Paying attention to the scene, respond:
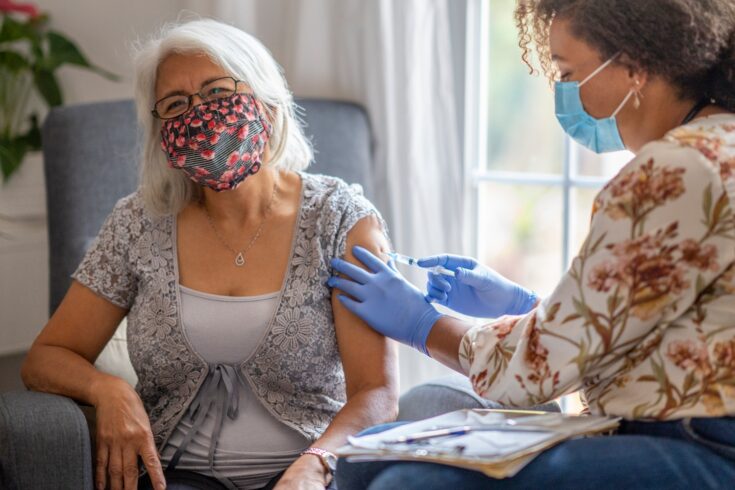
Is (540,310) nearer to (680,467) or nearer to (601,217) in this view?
(601,217)

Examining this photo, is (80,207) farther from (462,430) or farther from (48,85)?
(462,430)

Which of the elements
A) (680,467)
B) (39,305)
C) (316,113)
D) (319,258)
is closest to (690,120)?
(680,467)

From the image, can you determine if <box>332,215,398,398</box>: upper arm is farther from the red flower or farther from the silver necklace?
the red flower

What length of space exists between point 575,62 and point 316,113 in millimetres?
1090

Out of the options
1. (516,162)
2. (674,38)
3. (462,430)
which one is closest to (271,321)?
(462,430)

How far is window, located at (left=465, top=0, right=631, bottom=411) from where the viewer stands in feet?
8.29

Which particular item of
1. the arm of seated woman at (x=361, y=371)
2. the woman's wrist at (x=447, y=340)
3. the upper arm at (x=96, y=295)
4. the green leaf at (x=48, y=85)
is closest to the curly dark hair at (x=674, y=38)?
the woman's wrist at (x=447, y=340)

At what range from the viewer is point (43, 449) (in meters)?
1.73

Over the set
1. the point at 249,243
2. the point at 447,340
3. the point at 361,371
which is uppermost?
the point at 249,243

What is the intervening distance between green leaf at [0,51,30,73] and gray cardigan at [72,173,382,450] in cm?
118

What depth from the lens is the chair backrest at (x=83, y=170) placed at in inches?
90.7

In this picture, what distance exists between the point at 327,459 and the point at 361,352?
22cm

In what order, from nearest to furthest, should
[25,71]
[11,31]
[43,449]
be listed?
[43,449] < [11,31] < [25,71]

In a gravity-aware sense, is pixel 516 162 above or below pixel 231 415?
above
